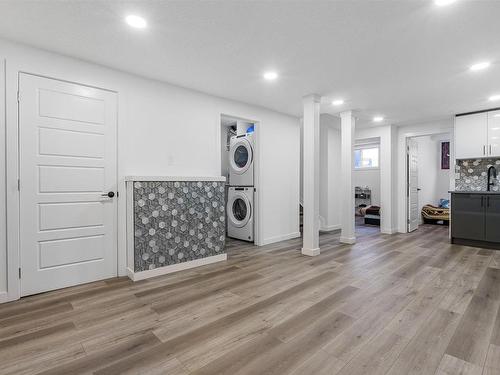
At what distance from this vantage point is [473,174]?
492cm

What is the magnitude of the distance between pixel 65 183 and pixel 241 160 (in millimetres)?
2786

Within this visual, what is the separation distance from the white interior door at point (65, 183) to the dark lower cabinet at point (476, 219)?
5375 mm

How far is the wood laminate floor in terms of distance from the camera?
151 cm

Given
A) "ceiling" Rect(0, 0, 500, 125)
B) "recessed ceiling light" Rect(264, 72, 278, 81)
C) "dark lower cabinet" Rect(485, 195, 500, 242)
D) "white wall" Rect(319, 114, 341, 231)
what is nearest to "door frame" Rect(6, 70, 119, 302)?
"ceiling" Rect(0, 0, 500, 125)

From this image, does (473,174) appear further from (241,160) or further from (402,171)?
(241,160)

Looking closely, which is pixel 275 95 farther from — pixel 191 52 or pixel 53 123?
pixel 53 123

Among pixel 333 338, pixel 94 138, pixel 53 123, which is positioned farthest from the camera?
pixel 94 138

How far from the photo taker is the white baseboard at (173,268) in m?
2.83

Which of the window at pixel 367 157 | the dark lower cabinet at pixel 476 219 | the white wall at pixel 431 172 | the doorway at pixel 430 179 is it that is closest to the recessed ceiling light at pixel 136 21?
the dark lower cabinet at pixel 476 219

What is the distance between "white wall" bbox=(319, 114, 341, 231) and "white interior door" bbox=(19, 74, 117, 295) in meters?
4.12

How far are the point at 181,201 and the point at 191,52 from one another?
1617 millimetres

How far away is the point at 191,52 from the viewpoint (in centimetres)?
258

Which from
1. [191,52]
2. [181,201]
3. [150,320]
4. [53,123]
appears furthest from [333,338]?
[53,123]

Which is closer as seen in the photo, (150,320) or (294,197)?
(150,320)
